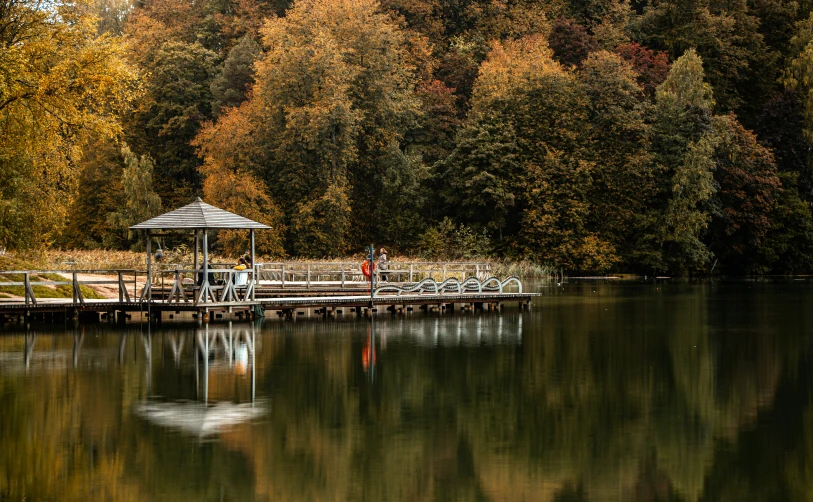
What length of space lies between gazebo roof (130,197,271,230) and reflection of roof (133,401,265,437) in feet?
47.4

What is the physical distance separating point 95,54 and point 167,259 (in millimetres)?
17572

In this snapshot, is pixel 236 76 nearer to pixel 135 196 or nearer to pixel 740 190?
pixel 135 196

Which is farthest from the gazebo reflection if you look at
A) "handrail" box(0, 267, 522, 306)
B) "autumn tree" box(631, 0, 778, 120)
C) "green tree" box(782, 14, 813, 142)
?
"autumn tree" box(631, 0, 778, 120)

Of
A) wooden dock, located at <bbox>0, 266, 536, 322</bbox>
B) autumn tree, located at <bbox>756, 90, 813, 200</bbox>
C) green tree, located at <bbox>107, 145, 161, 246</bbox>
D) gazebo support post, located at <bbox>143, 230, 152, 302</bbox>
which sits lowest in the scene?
wooden dock, located at <bbox>0, 266, 536, 322</bbox>

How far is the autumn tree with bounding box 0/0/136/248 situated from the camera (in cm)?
3078

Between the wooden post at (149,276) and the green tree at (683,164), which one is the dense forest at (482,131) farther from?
the wooden post at (149,276)

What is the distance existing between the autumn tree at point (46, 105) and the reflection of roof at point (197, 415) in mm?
17188

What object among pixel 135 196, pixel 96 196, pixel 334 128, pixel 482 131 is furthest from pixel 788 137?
pixel 96 196

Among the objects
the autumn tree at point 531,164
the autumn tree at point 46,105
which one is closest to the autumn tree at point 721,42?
the autumn tree at point 531,164

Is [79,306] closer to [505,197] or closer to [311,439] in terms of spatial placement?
[311,439]

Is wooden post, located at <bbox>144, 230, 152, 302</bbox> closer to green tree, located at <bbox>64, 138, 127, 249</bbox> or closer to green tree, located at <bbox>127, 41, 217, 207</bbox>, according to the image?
green tree, located at <bbox>127, 41, 217, 207</bbox>

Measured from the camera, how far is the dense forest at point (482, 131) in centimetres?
6159

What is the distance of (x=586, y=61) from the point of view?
222ft

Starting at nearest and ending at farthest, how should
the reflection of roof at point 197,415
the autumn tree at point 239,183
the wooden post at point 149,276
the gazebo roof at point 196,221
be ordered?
1. the reflection of roof at point 197,415
2. the gazebo roof at point 196,221
3. the wooden post at point 149,276
4. the autumn tree at point 239,183
